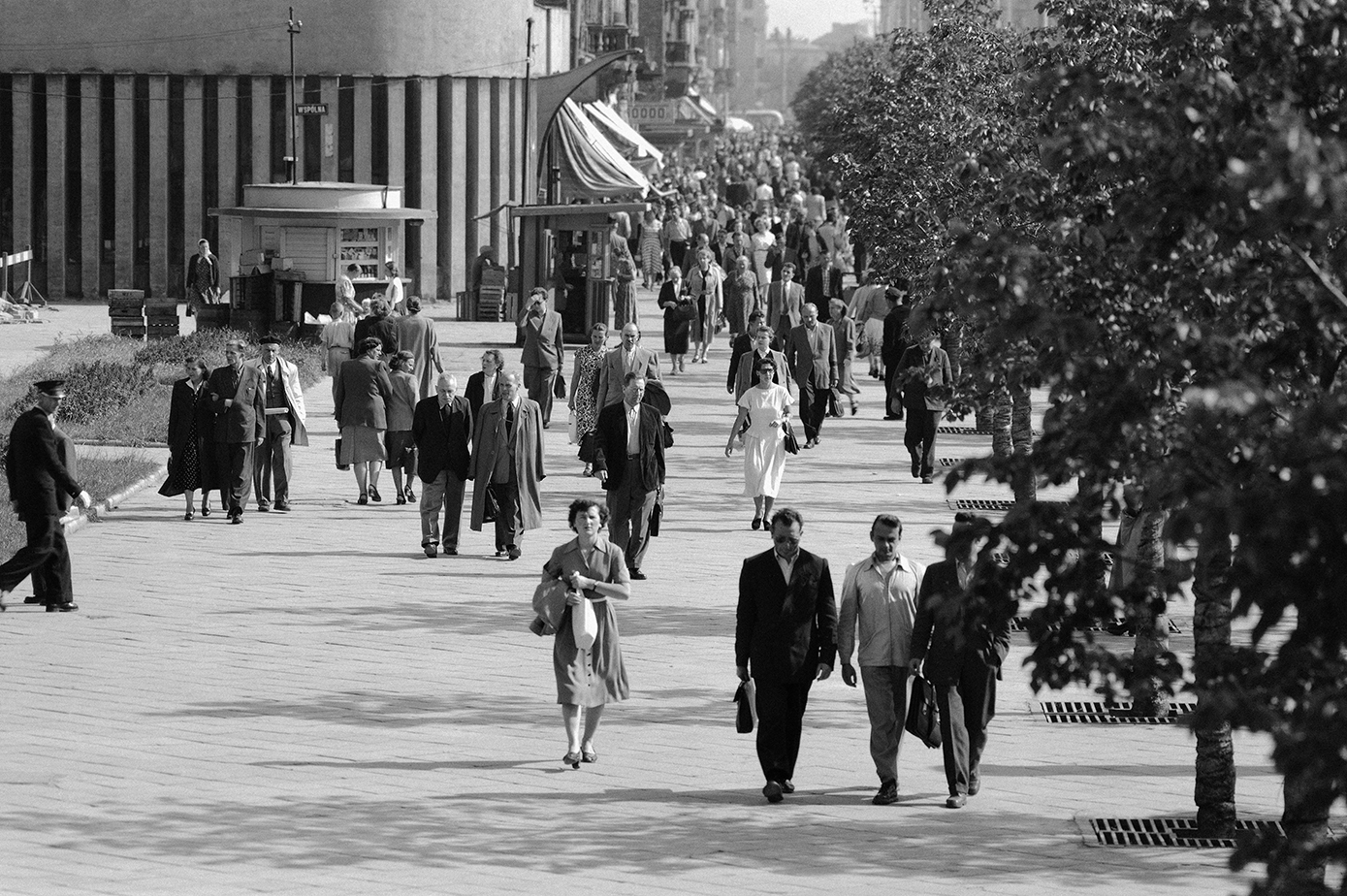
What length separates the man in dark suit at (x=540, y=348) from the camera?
2428 centimetres

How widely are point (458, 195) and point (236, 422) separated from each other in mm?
27063

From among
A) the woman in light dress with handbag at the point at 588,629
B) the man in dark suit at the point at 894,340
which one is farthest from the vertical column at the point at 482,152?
the woman in light dress with handbag at the point at 588,629

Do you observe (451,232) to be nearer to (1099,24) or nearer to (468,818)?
(1099,24)

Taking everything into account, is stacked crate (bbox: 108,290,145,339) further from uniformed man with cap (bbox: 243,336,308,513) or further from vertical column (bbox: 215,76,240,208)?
uniformed man with cap (bbox: 243,336,308,513)

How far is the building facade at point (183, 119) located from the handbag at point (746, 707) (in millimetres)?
34605

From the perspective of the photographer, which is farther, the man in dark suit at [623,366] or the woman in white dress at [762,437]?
the man in dark suit at [623,366]

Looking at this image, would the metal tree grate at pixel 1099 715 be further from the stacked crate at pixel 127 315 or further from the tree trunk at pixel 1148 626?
the stacked crate at pixel 127 315

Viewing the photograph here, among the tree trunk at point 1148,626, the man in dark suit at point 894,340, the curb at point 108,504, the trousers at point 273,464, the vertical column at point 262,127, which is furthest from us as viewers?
the vertical column at point 262,127

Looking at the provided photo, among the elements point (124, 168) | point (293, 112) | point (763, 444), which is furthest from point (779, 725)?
point (124, 168)

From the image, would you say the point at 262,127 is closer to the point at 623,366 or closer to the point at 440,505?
the point at 623,366

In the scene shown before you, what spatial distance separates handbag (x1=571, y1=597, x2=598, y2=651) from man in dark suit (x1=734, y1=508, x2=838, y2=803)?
2.50 feet

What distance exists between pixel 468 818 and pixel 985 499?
455 inches

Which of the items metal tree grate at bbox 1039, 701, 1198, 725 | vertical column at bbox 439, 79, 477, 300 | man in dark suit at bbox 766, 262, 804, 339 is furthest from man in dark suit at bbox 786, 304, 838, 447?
vertical column at bbox 439, 79, 477, 300

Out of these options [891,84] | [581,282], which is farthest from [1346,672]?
[581,282]
